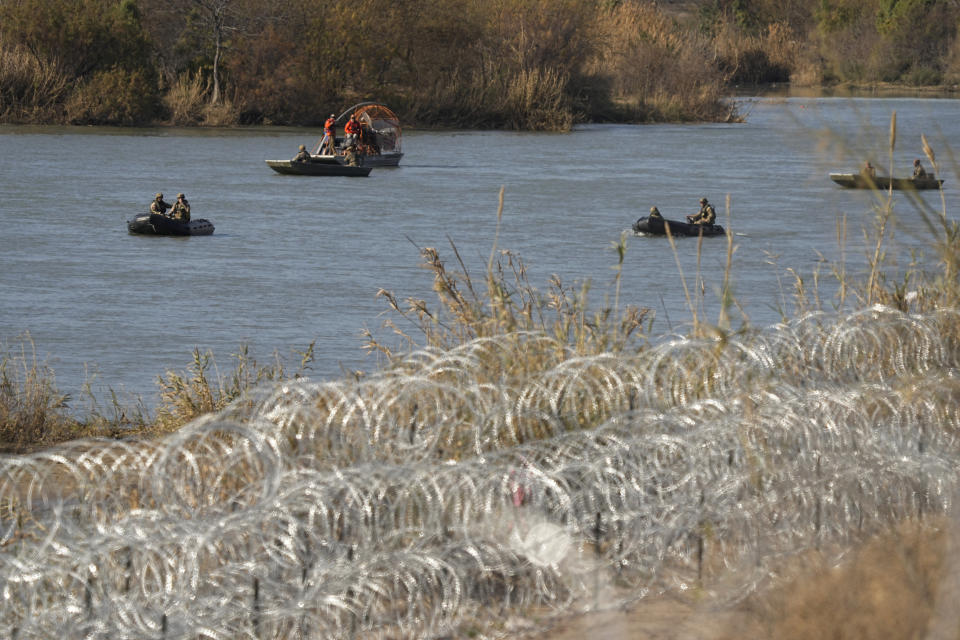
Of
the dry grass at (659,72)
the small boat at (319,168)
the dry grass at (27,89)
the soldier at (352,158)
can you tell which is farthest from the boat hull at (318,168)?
the dry grass at (659,72)

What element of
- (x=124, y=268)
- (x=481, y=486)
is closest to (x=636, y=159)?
(x=124, y=268)

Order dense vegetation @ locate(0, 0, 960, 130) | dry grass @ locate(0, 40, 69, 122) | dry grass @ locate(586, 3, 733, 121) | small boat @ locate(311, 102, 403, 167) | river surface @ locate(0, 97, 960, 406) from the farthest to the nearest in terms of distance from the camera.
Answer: dry grass @ locate(586, 3, 733, 121), dense vegetation @ locate(0, 0, 960, 130), dry grass @ locate(0, 40, 69, 122), small boat @ locate(311, 102, 403, 167), river surface @ locate(0, 97, 960, 406)

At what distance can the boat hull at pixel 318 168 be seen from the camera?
3885cm

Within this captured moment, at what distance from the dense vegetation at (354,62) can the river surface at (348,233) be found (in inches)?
152

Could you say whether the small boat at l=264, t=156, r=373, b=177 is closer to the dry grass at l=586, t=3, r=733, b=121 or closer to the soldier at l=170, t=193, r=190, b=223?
the soldier at l=170, t=193, r=190, b=223

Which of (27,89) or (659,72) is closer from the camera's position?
(27,89)

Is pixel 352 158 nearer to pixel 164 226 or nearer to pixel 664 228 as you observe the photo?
pixel 164 226

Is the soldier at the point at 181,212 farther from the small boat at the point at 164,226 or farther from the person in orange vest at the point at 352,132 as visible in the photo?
the person in orange vest at the point at 352,132

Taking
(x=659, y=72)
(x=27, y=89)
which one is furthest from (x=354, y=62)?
(x=27, y=89)

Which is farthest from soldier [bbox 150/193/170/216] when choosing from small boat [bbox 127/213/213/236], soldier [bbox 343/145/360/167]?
soldier [bbox 343/145/360/167]

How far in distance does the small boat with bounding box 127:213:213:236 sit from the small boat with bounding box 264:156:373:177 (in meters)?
11.6

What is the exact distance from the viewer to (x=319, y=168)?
39.8 metres

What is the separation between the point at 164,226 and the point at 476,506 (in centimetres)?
2228

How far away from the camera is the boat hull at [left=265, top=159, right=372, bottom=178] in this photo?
38.8 m
